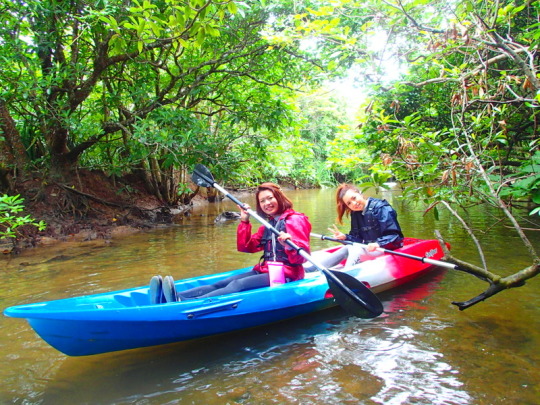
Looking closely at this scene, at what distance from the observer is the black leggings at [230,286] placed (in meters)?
3.21

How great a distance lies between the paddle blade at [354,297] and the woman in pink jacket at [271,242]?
0.34 meters

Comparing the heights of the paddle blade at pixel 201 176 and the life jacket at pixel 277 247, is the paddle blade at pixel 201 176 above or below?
above

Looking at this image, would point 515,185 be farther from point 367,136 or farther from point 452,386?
point 367,136

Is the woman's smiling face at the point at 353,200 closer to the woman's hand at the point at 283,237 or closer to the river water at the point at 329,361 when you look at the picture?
the river water at the point at 329,361

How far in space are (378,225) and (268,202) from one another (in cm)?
138

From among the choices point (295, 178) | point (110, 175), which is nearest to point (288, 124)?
point (110, 175)

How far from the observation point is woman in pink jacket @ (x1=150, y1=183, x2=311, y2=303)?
3.30m

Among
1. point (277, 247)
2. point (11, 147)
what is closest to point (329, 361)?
point (277, 247)

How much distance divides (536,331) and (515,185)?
44.8 inches

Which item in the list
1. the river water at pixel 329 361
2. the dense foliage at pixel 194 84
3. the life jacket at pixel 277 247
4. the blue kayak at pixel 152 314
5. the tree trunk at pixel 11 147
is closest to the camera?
the river water at pixel 329 361

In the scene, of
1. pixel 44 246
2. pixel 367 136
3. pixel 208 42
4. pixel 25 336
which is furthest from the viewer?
pixel 208 42

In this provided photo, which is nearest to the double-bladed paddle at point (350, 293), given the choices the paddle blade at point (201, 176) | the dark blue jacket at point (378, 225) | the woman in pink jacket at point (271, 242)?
the woman in pink jacket at point (271, 242)

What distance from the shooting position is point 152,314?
2631 mm

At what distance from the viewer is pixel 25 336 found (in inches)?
124
